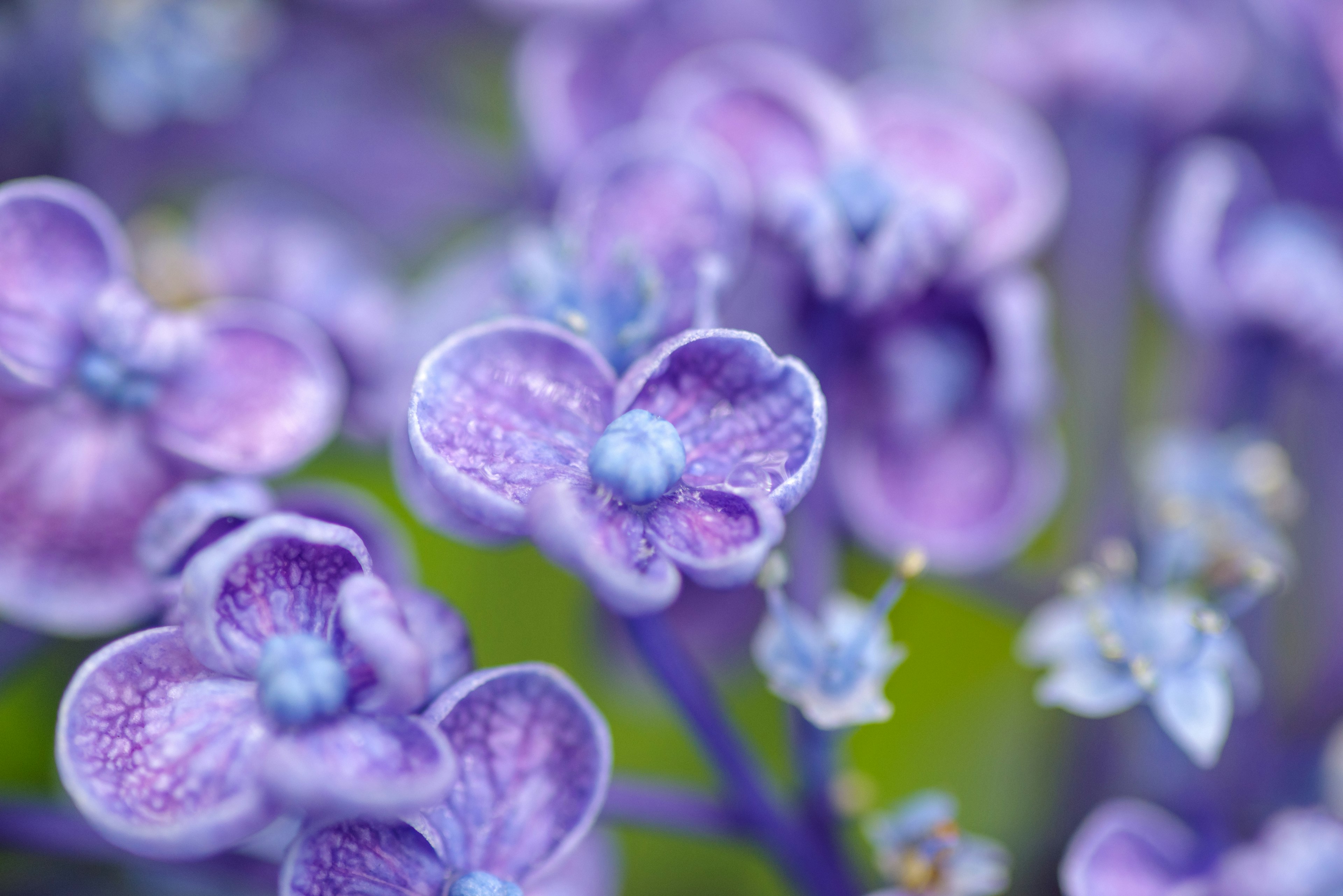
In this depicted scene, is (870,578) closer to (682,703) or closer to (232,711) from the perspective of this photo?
(682,703)

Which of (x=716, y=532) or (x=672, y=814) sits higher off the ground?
(x=716, y=532)

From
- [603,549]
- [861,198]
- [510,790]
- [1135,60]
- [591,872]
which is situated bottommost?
[591,872]

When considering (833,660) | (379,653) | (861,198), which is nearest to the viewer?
(379,653)

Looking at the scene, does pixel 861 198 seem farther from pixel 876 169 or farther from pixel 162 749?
pixel 162 749

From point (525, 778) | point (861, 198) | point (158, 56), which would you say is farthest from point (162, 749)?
point (158, 56)

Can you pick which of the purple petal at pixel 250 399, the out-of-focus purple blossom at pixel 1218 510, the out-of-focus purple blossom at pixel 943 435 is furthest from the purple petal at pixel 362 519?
the out-of-focus purple blossom at pixel 1218 510

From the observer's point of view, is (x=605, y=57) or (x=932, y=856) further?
(x=605, y=57)

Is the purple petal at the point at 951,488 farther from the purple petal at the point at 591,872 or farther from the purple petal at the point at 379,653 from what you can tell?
the purple petal at the point at 379,653
